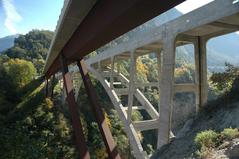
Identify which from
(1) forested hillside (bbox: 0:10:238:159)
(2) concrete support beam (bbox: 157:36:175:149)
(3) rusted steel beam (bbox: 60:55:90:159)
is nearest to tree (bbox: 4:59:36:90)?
(1) forested hillside (bbox: 0:10:238:159)

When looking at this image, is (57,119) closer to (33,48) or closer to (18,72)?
(18,72)

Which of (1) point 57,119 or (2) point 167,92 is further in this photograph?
(1) point 57,119

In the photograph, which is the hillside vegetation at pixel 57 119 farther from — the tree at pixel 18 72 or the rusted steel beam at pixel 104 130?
the rusted steel beam at pixel 104 130

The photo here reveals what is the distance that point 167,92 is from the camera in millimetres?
10000

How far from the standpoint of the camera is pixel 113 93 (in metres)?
21.4

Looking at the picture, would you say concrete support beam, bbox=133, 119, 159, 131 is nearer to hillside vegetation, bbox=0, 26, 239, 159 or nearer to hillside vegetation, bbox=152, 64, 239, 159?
hillside vegetation, bbox=0, 26, 239, 159

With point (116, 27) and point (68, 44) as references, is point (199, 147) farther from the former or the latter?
point (68, 44)

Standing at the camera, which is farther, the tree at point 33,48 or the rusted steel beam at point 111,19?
the tree at point 33,48

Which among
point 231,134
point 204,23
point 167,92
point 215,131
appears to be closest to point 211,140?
point 231,134

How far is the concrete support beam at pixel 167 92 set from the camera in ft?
32.4

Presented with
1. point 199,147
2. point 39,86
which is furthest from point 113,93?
point 39,86

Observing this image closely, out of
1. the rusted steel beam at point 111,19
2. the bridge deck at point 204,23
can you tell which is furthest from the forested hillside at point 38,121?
the rusted steel beam at point 111,19

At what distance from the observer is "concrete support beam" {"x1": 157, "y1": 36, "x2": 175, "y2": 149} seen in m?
9.89

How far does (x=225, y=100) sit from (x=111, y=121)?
33.4 meters
